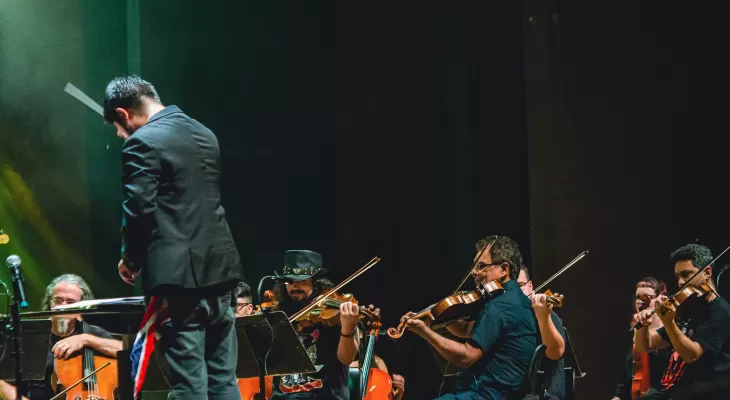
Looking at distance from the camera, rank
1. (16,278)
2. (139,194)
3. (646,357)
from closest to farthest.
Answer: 1. (139,194)
2. (16,278)
3. (646,357)

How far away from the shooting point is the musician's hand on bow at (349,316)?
4.62m

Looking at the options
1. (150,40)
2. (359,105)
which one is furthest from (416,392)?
(150,40)

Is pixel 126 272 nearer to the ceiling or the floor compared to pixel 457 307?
nearer to the ceiling

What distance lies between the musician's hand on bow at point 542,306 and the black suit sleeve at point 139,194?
2660 millimetres

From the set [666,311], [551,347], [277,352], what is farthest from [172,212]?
[666,311]

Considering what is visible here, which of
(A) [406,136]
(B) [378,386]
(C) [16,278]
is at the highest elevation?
(A) [406,136]

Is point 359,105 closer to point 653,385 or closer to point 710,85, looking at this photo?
point 710,85

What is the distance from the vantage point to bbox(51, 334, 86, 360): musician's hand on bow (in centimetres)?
455

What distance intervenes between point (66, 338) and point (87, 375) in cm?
25

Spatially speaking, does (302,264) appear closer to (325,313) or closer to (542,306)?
(325,313)

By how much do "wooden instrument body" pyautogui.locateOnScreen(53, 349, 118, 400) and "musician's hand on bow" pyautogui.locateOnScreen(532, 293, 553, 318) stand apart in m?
2.29

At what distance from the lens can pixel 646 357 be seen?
202 inches

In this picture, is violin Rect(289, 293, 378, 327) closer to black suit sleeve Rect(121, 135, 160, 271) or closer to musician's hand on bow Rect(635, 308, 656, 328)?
musician's hand on bow Rect(635, 308, 656, 328)

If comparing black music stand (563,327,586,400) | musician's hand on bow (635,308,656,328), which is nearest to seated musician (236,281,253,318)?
black music stand (563,327,586,400)
